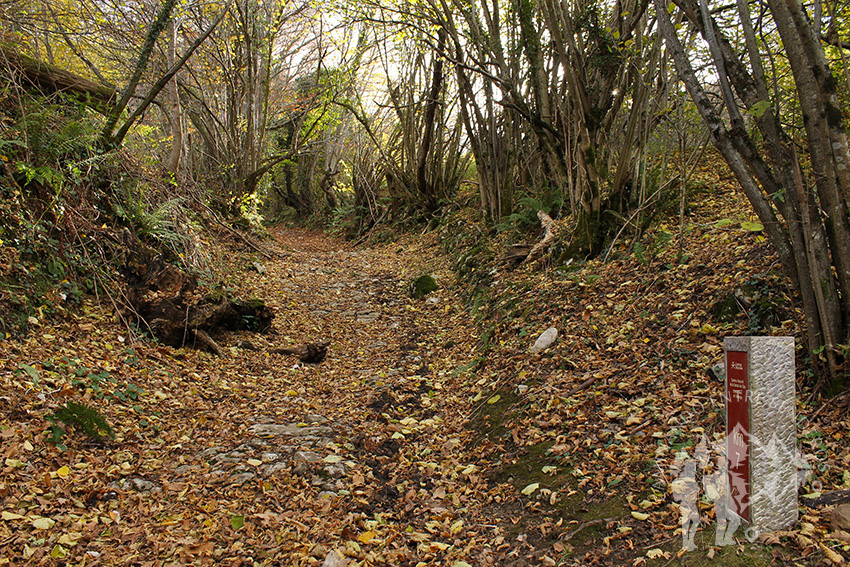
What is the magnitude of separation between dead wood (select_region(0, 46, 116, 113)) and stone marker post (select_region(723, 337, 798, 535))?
7405 mm

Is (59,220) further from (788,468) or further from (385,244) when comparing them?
(385,244)

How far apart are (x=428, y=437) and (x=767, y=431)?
268cm

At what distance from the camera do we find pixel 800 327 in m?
3.04

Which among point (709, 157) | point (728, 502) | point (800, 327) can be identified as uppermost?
point (709, 157)

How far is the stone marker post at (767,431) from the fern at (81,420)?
3.94 meters

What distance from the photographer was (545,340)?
4891 mm

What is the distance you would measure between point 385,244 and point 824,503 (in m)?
13.1

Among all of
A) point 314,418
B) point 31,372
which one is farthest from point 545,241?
point 31,372

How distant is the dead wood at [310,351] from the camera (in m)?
6.02

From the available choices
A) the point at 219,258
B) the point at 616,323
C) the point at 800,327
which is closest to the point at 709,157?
the point at 616,323

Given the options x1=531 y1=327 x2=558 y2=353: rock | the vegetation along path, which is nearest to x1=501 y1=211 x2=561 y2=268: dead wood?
the vegetation along path

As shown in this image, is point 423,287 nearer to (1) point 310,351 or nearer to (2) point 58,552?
(1) point 310,351

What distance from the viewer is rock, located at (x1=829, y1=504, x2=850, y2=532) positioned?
2.02m

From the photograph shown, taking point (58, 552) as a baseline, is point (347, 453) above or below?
below
